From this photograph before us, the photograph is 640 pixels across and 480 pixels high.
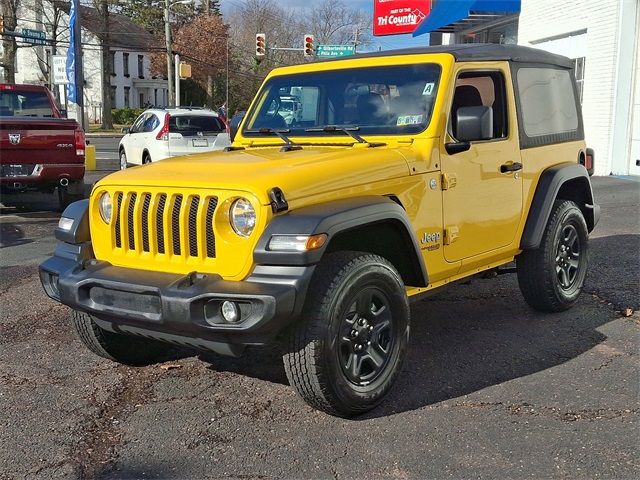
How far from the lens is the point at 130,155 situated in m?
16.5

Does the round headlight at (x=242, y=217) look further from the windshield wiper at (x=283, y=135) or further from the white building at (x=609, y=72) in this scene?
the white building at (x=609, y=72)

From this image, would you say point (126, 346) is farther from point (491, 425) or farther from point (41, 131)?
point (41, 131)

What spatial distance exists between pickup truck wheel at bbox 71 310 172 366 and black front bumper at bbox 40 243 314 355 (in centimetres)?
47

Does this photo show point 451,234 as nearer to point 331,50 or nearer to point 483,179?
point 483,179

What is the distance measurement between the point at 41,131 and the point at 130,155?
6.61 m

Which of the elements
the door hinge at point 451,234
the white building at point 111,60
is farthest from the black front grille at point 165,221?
the white building at point 111,60

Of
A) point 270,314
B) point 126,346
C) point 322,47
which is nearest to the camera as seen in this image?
point 270,314

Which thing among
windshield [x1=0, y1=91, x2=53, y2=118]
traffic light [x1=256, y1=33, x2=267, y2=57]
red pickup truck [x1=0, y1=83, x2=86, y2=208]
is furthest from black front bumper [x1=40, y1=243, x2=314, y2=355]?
traffic light [x1=256, y1=33, x2=267, y2=57]

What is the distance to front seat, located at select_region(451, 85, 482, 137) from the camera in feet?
14.7

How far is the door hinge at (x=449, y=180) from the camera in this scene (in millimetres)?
4359

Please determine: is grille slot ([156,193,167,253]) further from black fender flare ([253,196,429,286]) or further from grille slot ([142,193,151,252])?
black fender flare ([253,196,429,286])

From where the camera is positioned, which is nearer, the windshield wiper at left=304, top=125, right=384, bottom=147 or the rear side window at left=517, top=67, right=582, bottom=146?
the windshield wiper at left=304, top=125, right=384, bottom=147

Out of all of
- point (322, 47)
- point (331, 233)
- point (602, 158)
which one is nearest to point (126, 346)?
point (331, 233)

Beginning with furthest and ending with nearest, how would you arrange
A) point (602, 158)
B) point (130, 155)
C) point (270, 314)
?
point (130, 155), point (602, 158), point (270, 314)
